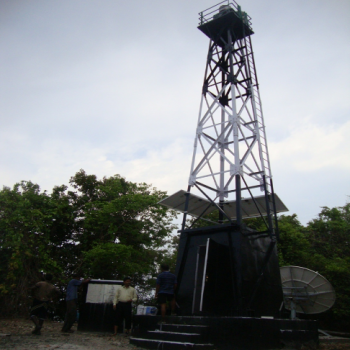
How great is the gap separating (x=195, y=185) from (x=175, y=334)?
252 inches

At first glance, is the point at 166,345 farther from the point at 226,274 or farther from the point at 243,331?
the point at 226,274

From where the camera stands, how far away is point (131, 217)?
22.2 m

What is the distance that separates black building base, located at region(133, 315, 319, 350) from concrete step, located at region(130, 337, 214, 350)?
279mm

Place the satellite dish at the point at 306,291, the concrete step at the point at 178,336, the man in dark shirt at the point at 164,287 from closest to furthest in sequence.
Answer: the concrete step at the point at 178,336 → the man in dark shirt at the point at 164,287 → the satellite dish at the point at 306,291

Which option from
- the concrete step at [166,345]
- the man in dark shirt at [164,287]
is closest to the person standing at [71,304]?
the man in dark shirt at [164,287]

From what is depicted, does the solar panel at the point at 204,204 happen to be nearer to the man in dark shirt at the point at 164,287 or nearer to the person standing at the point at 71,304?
the man in dark shirt at the point at 164,287

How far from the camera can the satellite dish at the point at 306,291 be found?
13.1m

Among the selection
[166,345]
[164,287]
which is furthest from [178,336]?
[164,287]

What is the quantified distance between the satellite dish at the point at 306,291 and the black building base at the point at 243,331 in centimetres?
507

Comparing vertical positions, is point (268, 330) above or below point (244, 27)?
below

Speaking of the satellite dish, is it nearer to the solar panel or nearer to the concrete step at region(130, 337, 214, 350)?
the solar panel

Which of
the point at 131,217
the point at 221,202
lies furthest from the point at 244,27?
the point at 131,217

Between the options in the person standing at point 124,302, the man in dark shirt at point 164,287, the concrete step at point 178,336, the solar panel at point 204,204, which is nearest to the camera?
the concrete step at point 178,336

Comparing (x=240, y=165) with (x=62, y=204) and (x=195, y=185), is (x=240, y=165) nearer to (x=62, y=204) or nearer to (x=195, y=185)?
(x=195, y=185)
